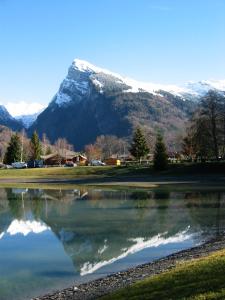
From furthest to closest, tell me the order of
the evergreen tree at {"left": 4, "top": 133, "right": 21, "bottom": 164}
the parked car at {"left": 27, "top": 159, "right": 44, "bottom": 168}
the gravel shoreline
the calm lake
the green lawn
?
the evergreen tree at {"left": 4, "top": 133, "right": 21, "bottom": 164} → the parked car at {"left": 27, "top": 159, "right": 44, "bottom": 168} → the calm lake → the gravel shoreline → the green lawn

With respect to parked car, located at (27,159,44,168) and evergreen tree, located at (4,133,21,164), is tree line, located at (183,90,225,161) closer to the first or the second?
parked car, located at (27,159,44,168)

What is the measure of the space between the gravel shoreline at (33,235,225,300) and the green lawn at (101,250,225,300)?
1.46 metres

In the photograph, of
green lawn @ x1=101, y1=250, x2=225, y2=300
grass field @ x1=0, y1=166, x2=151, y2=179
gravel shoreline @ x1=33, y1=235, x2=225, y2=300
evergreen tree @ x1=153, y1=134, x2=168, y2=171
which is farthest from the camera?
grass field @ x1=0, y1=166, x2=151, y2=179

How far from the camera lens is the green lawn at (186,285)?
12.8 meters

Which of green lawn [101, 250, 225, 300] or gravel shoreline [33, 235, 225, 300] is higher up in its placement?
green lawn [101, 250, 225, 300]

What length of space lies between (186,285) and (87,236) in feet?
53.9

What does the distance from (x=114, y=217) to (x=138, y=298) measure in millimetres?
25862

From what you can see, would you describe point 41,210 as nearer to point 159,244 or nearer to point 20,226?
point 20,226

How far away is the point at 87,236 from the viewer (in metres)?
30.2

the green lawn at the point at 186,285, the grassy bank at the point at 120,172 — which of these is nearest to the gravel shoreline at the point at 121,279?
the green lawn at the point at 186,285

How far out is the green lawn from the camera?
42.1 feet

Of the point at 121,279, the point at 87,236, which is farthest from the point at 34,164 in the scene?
the point at 121,279

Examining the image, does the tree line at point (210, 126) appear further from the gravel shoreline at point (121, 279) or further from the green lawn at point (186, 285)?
the green lawn at point (186, 285)

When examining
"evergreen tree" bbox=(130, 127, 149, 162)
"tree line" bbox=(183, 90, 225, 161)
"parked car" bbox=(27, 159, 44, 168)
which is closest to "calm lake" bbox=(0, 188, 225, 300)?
"tree line" bbox=(183, 90, 225, 161)
